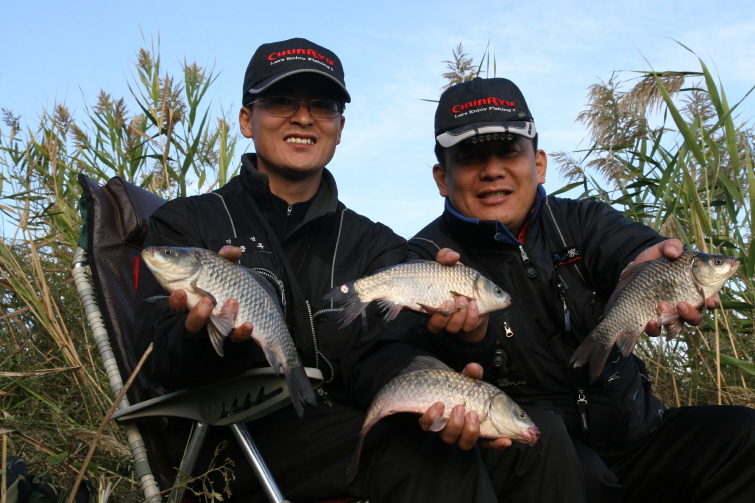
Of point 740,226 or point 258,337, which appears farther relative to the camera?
point 740,226

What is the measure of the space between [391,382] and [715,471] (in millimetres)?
1265

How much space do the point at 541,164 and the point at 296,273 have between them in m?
1.30

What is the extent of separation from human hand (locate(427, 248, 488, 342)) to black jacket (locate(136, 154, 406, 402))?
0.37 meters

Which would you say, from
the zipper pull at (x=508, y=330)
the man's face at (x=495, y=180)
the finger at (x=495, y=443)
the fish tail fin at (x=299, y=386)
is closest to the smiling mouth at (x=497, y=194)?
the man's face at (x=495, y=180)

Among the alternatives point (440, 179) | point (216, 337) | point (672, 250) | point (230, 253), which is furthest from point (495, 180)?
point (216, 337)

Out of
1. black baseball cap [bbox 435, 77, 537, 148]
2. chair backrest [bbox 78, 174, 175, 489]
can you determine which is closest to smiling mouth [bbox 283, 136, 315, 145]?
black baseball cap [bbox 435, 77, 537, 148]

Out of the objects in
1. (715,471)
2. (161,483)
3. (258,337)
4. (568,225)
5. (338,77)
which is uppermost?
(338,77)

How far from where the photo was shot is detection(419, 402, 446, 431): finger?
2104 millimetres

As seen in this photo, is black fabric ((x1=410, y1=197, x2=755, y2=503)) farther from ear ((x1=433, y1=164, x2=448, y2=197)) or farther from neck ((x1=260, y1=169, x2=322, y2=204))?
neck ((x1=260, y1=169, x2=322, y2=204))

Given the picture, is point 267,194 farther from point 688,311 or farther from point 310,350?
point 688,311

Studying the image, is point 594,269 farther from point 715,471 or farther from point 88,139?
point 88,139

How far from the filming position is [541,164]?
3.38 metres

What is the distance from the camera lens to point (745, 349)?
367cm

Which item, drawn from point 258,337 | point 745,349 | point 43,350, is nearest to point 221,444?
point 258,337
